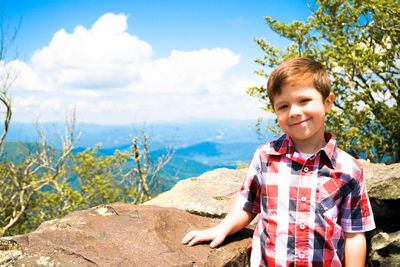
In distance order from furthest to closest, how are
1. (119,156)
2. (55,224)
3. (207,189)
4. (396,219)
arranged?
(119,156) < (207,189) < (396,219) < (55,224)

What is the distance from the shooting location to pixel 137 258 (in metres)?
2.56

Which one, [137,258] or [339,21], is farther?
[339,21]

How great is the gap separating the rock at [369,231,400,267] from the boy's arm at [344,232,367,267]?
1.21m

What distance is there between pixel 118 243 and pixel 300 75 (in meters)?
2.24

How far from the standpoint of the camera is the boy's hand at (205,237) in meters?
2.90

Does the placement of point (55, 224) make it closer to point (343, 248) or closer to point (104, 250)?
point (104, 250)

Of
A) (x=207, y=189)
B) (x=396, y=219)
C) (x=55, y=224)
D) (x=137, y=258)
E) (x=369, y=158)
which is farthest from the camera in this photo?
(x=369, y=158)

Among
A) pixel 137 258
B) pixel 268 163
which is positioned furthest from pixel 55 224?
pixel 268 163

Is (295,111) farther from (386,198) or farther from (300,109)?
(386,198)

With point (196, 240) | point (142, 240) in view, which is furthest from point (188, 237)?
point (142, 240)

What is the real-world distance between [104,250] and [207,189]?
8.16 feet

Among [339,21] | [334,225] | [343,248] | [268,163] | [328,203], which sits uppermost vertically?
[339,21]

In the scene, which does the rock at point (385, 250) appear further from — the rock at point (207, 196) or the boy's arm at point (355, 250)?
the rock at point (207, 196)

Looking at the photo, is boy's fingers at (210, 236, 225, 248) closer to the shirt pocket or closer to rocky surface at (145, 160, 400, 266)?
the shirt pocket
